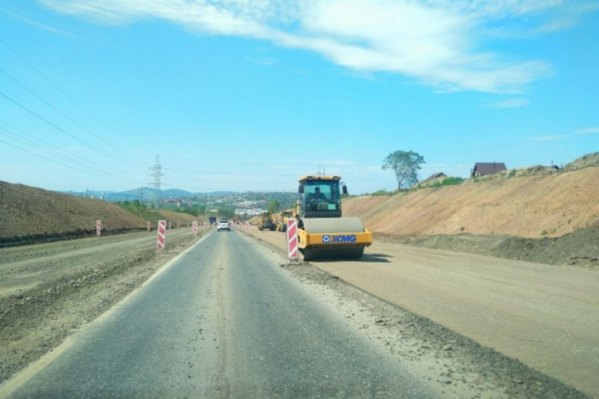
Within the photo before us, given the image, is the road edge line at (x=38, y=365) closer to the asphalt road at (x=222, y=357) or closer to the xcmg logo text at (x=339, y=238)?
the asphalt road at (x=222, y=357)

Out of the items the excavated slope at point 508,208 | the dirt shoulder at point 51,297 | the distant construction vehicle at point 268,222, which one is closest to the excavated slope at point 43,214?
the dirt shoulder at point 51,297

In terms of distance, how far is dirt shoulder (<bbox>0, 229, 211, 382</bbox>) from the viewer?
7.72 metres

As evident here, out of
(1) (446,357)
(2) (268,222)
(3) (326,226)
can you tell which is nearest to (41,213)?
(3) (326,226)

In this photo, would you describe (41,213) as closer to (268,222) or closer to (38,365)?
(268,222)

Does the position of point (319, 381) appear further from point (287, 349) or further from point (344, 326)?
point (344, 326)

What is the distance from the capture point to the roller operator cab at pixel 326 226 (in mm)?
19781

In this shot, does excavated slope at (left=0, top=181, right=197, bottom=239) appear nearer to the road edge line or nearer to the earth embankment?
the earth embankment

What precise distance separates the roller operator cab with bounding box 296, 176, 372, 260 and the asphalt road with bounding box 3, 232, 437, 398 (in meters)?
8.52

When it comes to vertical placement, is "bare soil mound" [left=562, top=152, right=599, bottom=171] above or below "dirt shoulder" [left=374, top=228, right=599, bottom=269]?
above

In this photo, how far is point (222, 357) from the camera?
22.4 feet

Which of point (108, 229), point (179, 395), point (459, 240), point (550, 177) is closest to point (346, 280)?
point (179, 395)

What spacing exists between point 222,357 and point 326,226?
44.0 ft

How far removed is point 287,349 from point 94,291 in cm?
777

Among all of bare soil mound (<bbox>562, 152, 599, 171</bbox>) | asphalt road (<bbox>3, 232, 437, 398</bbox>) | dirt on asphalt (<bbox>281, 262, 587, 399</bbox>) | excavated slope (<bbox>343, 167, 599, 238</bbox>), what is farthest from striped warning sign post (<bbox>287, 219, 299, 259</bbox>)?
bare soil mound (<bbox>562, 152, 599, 171</bbox>)
